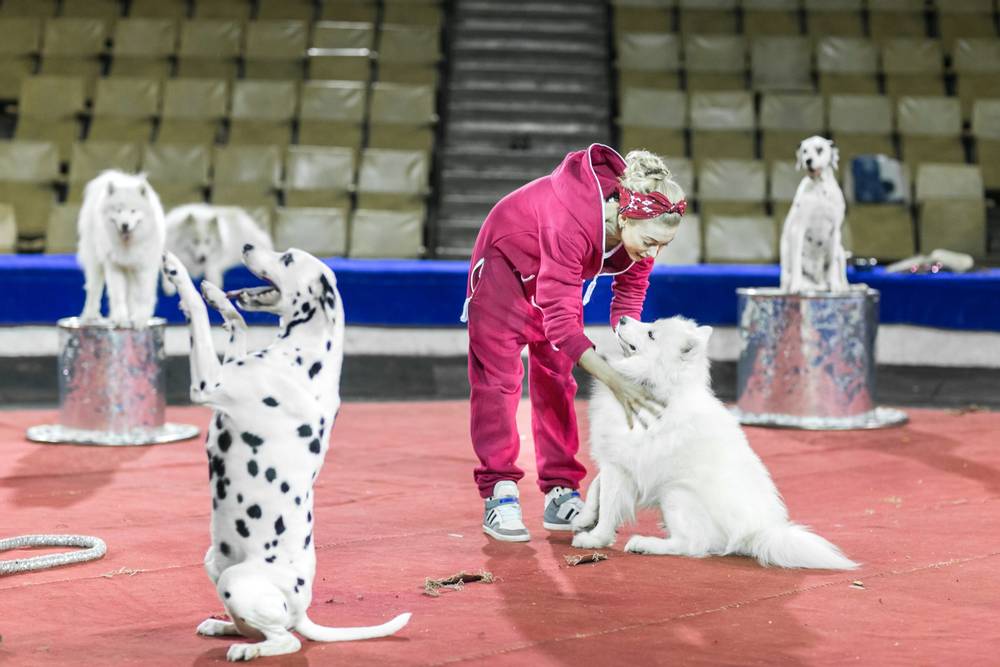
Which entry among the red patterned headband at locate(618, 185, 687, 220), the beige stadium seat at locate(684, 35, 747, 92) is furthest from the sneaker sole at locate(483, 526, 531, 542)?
the beige stadium seat at locate(684, 35, 747, 92)

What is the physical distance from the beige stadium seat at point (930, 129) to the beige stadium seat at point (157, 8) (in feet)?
18.9

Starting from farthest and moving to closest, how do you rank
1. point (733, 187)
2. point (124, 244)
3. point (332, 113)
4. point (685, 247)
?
point (332, 113) < point (733, 187) < point (685, 247) < point (124, 244)

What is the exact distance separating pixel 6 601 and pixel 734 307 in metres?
4.72

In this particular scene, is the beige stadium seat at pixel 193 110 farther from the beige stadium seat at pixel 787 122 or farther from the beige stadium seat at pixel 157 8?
the beige stadium seat at pixel 787 122

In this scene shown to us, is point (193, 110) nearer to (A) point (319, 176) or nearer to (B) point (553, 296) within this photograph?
(A) point (319, 176)

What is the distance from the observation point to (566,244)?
339 cm

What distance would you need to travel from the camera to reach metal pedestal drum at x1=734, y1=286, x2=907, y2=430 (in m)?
5.84

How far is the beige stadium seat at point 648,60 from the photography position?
9633mm

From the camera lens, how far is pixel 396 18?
33.3 feet

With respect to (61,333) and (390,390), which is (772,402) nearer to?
(390,390)

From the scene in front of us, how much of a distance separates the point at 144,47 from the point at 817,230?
19.6ft

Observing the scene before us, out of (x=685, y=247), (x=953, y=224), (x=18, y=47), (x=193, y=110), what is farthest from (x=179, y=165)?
(x=953, y=224)

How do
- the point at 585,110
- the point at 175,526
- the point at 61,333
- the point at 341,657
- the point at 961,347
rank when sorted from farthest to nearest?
1. the point at 585,110
2. the point at 961,347
3. the point at 61,333
4. the point at 175,526
5. the point at 341,657

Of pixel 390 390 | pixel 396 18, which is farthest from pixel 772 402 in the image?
pixel 396 18
